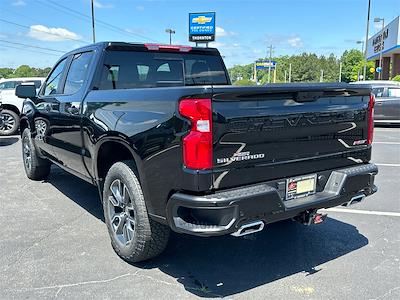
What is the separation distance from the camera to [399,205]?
549 cm

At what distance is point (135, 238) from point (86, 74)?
2.03 metres

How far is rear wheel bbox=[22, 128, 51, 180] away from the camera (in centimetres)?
651

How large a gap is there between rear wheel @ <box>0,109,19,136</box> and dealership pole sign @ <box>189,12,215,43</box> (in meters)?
29.2

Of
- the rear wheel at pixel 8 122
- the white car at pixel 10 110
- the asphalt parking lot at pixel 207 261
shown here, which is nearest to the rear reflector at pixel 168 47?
the asphalt parking lot at pixel 207 261

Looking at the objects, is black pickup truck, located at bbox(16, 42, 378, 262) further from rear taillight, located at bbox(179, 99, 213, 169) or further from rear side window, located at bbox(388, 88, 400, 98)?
rear side window, located at bbox(388, 88, 400, 98)

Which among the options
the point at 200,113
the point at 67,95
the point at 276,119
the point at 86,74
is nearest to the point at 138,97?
the point at 200,113

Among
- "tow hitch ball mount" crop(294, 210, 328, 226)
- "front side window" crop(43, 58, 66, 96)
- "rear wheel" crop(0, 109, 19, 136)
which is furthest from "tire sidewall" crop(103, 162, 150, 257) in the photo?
"rear wheel" crop(0, 109, 19, 136)

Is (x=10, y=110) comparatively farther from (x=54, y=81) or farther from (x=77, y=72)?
(x=77, y=72)

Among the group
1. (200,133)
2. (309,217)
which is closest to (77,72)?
(200,133)

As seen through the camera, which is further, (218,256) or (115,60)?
(115,60)

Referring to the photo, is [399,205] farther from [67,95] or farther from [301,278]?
[67,95]

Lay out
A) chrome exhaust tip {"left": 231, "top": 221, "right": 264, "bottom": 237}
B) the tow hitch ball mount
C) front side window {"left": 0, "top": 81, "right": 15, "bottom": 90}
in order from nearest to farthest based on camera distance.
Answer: chrome exhaust tip {"left": 231, "top": 221, "right": 264, "bottom": 237}
the tow hitch ball mount
front side window {"left": 0, "top": 81, "right": 15, "bottom": 90}

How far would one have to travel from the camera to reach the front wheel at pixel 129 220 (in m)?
3.35

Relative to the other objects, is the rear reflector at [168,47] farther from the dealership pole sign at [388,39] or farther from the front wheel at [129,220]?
the dealership pole sign at [388,39]
